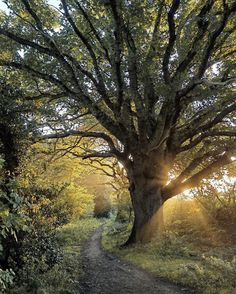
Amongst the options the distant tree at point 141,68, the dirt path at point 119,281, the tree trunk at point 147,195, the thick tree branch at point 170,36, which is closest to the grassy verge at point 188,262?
the dirt path at point 119,281

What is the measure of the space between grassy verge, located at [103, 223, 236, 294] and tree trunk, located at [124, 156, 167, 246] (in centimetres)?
84

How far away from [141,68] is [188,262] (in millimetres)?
6397

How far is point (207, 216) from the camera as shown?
16281 mm

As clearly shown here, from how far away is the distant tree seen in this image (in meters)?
10.7

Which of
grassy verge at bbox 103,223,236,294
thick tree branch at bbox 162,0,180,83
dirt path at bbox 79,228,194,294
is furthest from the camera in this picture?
thick tree branch at bbox 162,0,180,83

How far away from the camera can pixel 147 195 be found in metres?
14.6

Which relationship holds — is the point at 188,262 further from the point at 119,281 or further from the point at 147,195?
the point at 147,195

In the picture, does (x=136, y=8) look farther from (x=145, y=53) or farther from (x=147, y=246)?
(x=147, y=246)

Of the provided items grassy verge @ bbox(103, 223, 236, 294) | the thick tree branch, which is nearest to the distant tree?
the thick tree branch

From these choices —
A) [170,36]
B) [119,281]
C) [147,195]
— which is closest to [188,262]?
[119,281]

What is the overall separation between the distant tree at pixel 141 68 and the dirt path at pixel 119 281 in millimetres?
3607

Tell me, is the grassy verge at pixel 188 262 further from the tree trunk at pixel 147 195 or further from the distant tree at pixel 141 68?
the distant tree at pixel 141 68

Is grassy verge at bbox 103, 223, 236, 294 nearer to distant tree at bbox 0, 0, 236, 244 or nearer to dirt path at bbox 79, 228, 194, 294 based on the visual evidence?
dirt path at bbox 79, 228, 194, 294

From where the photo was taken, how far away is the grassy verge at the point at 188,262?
7.95m
